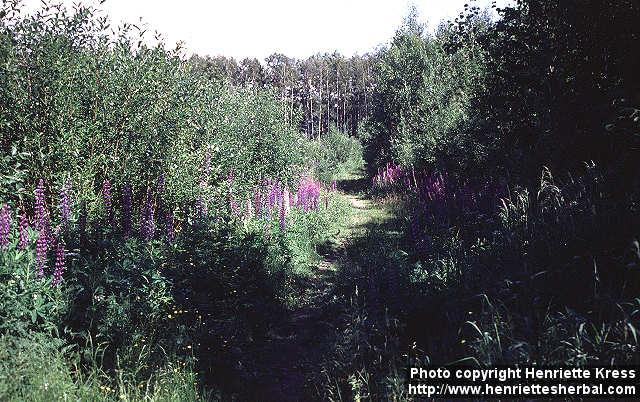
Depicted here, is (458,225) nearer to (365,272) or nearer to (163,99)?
(365,272)

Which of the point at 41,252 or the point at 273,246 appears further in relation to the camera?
the point at 273,246

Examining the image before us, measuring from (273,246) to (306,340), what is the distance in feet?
8.58

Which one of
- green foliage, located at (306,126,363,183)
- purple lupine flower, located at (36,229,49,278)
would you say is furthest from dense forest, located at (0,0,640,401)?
green foliage, located at (306,126,363,183)

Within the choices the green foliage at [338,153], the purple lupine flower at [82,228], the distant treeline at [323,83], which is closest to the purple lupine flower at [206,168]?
the purple lupine flower at [82,228]

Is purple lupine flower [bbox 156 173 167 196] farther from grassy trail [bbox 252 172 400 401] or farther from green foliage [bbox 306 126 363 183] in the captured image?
green foliage [bbox 306 126 363 183]

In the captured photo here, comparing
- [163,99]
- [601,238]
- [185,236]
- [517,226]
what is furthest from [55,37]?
[601,238]

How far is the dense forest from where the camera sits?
385 centimetres

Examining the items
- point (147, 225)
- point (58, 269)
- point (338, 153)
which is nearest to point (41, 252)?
point (58, 269)

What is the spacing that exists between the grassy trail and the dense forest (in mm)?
38

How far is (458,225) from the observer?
788 cm

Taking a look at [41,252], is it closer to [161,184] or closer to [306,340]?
[161,184]

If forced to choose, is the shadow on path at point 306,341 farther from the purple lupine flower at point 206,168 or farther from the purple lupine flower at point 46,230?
the purple lupine flower at point 206,168

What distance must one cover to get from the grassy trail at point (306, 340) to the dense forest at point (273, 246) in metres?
0.04

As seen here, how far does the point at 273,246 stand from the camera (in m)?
8.15
